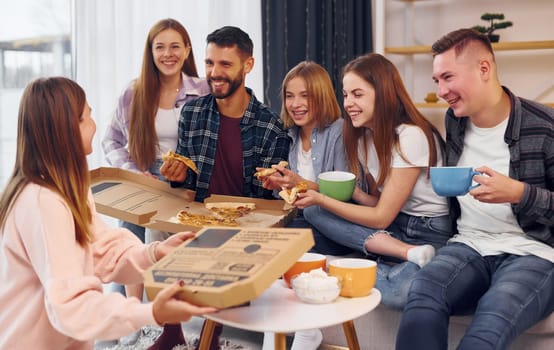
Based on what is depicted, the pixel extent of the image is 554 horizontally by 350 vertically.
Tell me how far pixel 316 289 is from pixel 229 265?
25 cm

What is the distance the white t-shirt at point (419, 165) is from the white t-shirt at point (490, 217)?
0.36 feet

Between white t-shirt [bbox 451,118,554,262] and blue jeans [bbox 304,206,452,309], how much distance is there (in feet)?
0.35

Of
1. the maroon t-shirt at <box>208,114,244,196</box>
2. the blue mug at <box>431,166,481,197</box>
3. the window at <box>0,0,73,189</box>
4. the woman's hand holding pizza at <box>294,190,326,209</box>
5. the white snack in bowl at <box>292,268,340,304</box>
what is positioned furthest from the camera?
the window at <box>0,0,73,189</box>

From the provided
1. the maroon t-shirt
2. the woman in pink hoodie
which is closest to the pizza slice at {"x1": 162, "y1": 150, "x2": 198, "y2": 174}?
the maroon t-shirt

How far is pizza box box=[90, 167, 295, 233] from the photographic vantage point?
205 cm

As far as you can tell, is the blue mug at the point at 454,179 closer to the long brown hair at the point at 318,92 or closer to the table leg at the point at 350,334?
the table leg at the point at 350,334

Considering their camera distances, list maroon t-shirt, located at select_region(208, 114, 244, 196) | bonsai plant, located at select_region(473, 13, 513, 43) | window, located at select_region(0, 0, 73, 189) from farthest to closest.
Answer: bonsai plant, located at select_region(473, 13, 513, 43), window, located at select_region(0, 0, 73, 189), maroon t-shirt, located at select_region(208, 114, 244, 196)

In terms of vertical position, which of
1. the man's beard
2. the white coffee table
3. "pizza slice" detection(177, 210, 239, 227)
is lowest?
the white coffee table

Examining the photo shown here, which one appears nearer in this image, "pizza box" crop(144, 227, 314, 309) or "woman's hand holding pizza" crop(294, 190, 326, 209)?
"pizza box" crop(144, 227, 314, 309)

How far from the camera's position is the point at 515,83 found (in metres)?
3.55

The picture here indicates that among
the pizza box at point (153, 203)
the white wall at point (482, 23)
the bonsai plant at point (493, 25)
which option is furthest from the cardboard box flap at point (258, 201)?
the white wall at point (482, 23)

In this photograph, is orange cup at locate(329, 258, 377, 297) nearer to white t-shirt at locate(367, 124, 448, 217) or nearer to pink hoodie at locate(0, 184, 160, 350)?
pink hoodie at locate(0, 184, 160, 350)

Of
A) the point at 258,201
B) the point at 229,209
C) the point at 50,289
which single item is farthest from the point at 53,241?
the point at 258,201

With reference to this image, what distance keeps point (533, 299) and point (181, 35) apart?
5.49ft
